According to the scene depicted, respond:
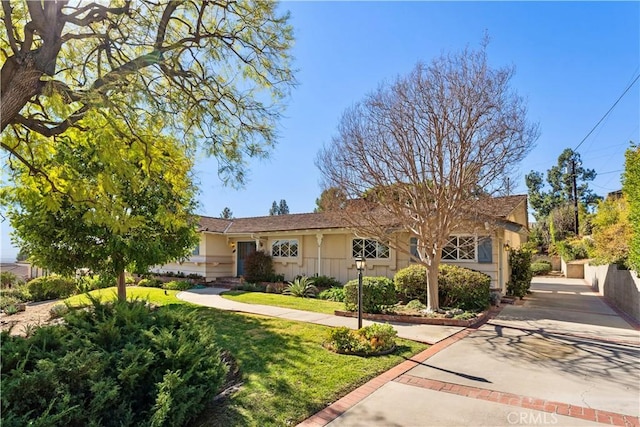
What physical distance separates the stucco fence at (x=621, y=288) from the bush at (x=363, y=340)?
28.1 feet

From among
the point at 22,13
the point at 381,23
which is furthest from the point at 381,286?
the point at 22,13

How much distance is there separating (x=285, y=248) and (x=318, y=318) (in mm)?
9544

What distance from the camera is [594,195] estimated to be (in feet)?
146

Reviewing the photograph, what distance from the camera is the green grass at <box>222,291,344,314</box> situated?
12820 millimetres

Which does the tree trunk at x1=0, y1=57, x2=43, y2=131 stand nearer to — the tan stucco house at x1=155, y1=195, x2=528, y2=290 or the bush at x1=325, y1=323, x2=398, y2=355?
the bush at x1=325, y1=323, x2=398, y2=355

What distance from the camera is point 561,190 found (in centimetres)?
4459

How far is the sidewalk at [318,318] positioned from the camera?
8.76 meters

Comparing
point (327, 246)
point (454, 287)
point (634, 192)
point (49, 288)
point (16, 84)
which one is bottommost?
point (49, 288)

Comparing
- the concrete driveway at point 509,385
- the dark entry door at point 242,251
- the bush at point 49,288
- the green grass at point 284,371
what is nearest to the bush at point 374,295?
the green grass at point 284,371

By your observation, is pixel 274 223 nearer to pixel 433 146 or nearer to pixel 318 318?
pixel 318 318

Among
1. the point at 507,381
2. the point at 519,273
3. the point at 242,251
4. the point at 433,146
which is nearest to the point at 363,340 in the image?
the point at 507,381

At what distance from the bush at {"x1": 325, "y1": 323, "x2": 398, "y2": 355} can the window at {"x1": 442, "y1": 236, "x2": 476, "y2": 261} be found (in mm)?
7651

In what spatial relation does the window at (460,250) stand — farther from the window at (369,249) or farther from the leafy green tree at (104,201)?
the leafy green tree at (104,201)

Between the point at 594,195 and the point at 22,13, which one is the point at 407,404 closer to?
the point at 22,13
